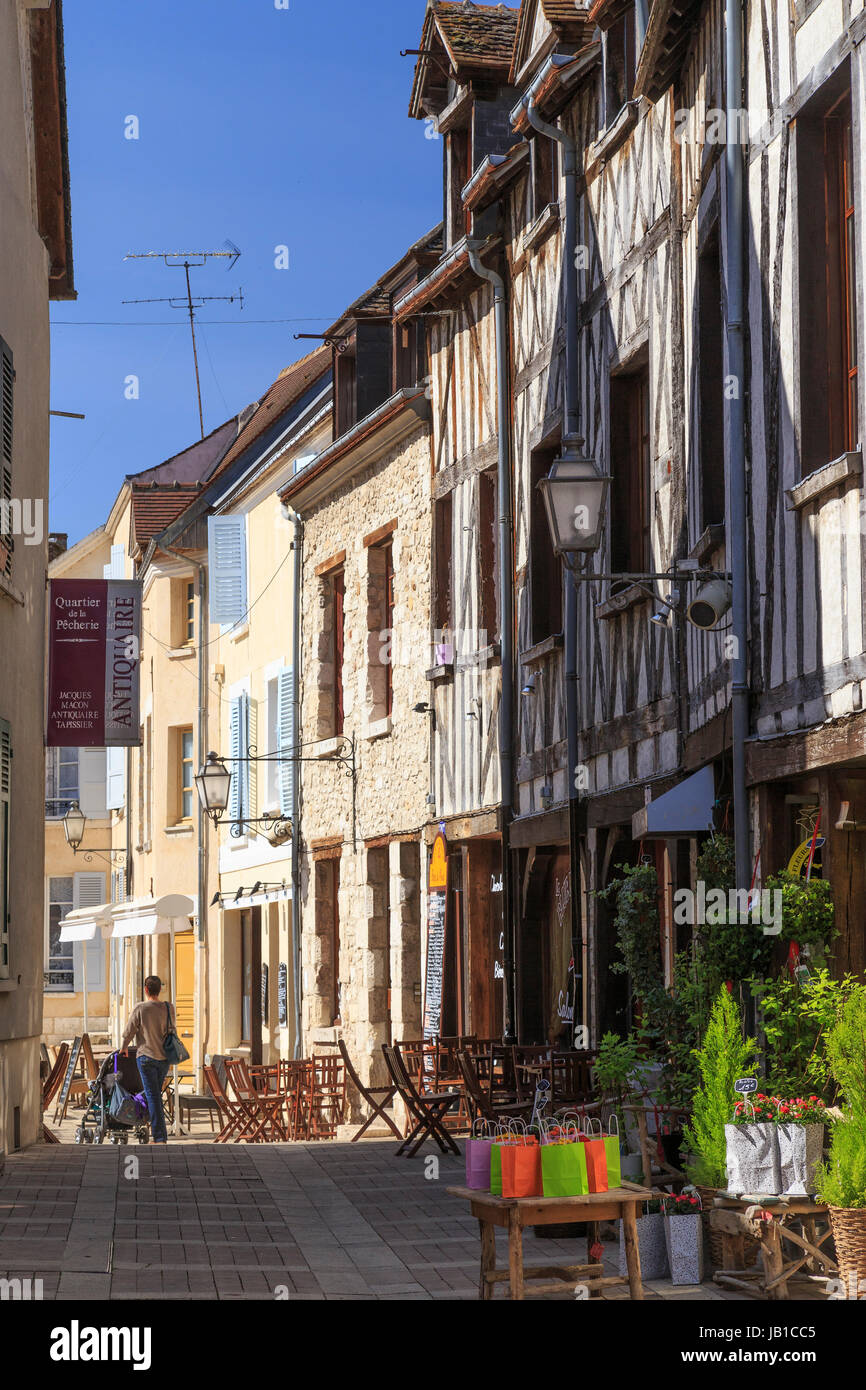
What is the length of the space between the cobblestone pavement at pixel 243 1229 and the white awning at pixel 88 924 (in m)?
9.06

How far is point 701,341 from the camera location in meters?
9.27

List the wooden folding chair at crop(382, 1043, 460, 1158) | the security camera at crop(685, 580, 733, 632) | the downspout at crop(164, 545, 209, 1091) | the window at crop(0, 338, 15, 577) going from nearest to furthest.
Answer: the security camera at crop(685, 580, 733, 632) < the window at crop(0, 338, 15, 577) < the wooden folding chair at crop(382, 1043, 460, 1158) < the downspout at crop(164, 545, 209, 1091)

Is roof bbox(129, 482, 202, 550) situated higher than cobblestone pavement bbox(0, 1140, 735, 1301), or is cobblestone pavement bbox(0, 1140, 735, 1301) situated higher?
roof bbox(129, 482, 202, 550)

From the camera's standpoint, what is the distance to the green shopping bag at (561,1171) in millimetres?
6086

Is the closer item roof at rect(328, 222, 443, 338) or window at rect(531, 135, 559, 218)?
window at rect(531, 135, 559, 218)

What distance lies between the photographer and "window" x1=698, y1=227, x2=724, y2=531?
9188mm

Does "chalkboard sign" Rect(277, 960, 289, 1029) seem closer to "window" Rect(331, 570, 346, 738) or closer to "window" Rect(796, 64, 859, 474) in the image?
"window" Rect(331, 570, 346, 738)

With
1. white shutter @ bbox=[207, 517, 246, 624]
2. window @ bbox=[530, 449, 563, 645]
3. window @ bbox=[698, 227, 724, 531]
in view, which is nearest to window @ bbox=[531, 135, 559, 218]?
window @ bbox=[530, 449, 563, 645]

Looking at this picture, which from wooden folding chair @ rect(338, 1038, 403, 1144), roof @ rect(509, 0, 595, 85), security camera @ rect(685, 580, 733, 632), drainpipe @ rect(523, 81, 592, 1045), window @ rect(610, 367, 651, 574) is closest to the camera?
security camera @ rect(685, 580, 733, 632)

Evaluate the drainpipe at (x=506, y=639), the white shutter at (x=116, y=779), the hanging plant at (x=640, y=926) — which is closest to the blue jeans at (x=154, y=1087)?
the drainpipe at (x=506, y=639)

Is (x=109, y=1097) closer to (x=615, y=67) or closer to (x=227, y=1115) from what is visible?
(x=227, y=1115)

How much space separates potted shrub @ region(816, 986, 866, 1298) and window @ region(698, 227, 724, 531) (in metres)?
3.44

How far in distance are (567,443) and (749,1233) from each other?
4.11 m
